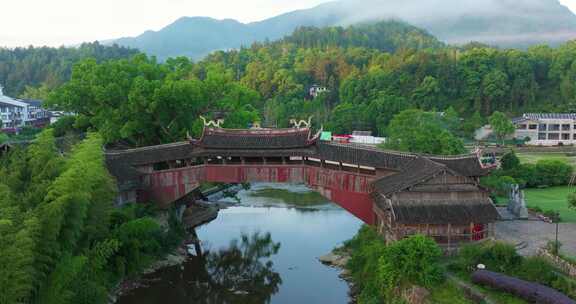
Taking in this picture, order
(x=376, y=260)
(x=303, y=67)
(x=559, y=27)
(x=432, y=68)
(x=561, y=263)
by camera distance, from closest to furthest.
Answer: (x=561, y=263)
(x=376, y=260)
(x=432, y=68)
(x=303, y=67)
(x=559, y=27)

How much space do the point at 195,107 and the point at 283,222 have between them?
10.2 meters

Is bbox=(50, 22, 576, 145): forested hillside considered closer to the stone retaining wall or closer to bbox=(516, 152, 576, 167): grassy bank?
bbox=(516, 152, 576, 167): grassy bank

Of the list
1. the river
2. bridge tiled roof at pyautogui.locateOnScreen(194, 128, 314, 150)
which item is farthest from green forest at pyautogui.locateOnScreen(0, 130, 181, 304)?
bridge tiled roof at pyautogui.locateOnScreen(194, 128, 314, 150)

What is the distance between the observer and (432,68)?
275 ft

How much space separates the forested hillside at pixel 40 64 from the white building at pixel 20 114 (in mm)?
17850

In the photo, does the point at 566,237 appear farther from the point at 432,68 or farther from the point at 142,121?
the point at 432,68

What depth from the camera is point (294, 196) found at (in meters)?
42.2

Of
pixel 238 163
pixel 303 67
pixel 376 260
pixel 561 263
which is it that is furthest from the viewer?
pixel 303 67

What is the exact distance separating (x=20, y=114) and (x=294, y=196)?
52724 millimetres

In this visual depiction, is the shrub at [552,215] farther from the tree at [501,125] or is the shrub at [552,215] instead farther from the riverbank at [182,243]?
the tree at [501,125]

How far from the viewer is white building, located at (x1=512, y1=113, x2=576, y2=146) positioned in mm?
63531

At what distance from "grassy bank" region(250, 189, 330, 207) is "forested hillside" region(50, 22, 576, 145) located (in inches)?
244

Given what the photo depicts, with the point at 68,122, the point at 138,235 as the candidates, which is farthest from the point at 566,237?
the point at 68,122

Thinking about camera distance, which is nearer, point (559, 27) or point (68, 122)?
point (68, 122)
